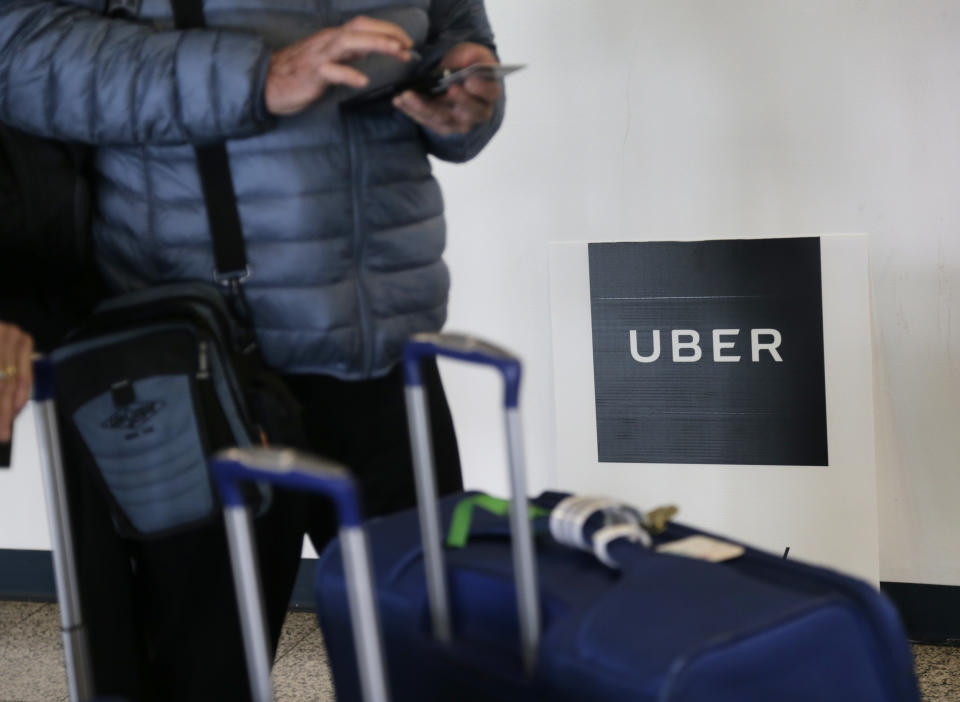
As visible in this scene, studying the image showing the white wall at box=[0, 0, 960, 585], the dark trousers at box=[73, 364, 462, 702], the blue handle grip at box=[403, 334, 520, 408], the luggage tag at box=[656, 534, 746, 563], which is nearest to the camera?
the blue handle grip at box=[403, 334, 520, 408]

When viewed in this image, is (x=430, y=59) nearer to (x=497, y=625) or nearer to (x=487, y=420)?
(x=497, y=625)

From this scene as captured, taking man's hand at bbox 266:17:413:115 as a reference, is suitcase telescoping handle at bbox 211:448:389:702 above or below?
below

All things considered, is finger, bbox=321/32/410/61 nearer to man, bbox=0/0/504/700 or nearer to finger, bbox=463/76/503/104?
man, bbox=0/0/504/700

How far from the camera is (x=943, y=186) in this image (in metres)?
2.10

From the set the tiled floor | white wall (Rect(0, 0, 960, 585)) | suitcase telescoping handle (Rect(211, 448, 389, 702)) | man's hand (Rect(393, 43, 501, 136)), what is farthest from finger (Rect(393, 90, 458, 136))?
the tiled floor

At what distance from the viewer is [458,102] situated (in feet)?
4.01

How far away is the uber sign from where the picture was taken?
2174mm

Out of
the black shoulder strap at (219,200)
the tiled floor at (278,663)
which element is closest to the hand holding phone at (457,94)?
the black shoulder strap at (219,200)

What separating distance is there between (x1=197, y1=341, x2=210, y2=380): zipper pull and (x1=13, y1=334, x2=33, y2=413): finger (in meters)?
→ 0.21

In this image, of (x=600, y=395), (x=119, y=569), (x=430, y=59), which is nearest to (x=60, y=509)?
(x=119, y=569)

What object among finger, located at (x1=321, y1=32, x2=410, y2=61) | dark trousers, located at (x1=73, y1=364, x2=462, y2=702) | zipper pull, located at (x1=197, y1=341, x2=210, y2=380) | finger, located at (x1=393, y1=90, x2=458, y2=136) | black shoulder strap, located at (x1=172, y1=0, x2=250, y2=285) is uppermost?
finger, located at (x1=321, y1=32, x2=410, y2=61)

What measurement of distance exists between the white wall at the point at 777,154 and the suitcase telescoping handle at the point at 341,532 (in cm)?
161

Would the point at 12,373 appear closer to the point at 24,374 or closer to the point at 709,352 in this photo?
the point at 24,374

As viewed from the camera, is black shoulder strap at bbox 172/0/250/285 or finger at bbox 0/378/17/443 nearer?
finger at bbox 0/378/17/443
